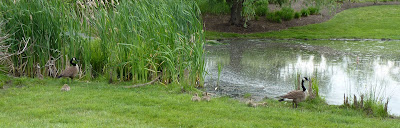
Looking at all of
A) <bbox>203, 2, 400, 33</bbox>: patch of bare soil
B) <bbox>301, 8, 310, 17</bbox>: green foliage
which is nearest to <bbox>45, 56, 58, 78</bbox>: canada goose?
<bbox>203, 2, 400, 33</bbox>: patch of bare soil

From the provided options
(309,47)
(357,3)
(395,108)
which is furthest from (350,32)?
(395,108)

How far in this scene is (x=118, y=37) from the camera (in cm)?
1150

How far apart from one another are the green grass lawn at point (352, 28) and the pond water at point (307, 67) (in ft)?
5.95

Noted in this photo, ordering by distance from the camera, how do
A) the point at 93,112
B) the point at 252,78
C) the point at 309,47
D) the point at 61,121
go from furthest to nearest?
the point at 309,47
the point at 252,78
the point at 93,112
the point at 61,121

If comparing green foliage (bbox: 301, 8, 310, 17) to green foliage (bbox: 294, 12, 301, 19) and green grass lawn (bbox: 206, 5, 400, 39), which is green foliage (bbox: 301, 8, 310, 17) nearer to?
green foliage (bbox: 294, 12, 301, 19)

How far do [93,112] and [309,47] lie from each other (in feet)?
52.1

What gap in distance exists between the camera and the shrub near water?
11.1m

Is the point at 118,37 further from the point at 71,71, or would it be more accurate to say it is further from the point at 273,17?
the point at 273,17

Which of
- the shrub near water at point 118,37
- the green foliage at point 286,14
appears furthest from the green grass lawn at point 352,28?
the shrub near water at point 118,37

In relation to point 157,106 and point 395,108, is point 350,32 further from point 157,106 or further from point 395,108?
point 157,106

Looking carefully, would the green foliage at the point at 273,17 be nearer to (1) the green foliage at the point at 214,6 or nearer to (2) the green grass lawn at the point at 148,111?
(1) the green foliage at the point at 214,6

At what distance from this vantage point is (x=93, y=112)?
7.88 m

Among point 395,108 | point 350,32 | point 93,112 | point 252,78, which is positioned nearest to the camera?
point 93,112

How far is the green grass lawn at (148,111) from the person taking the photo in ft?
23.9
